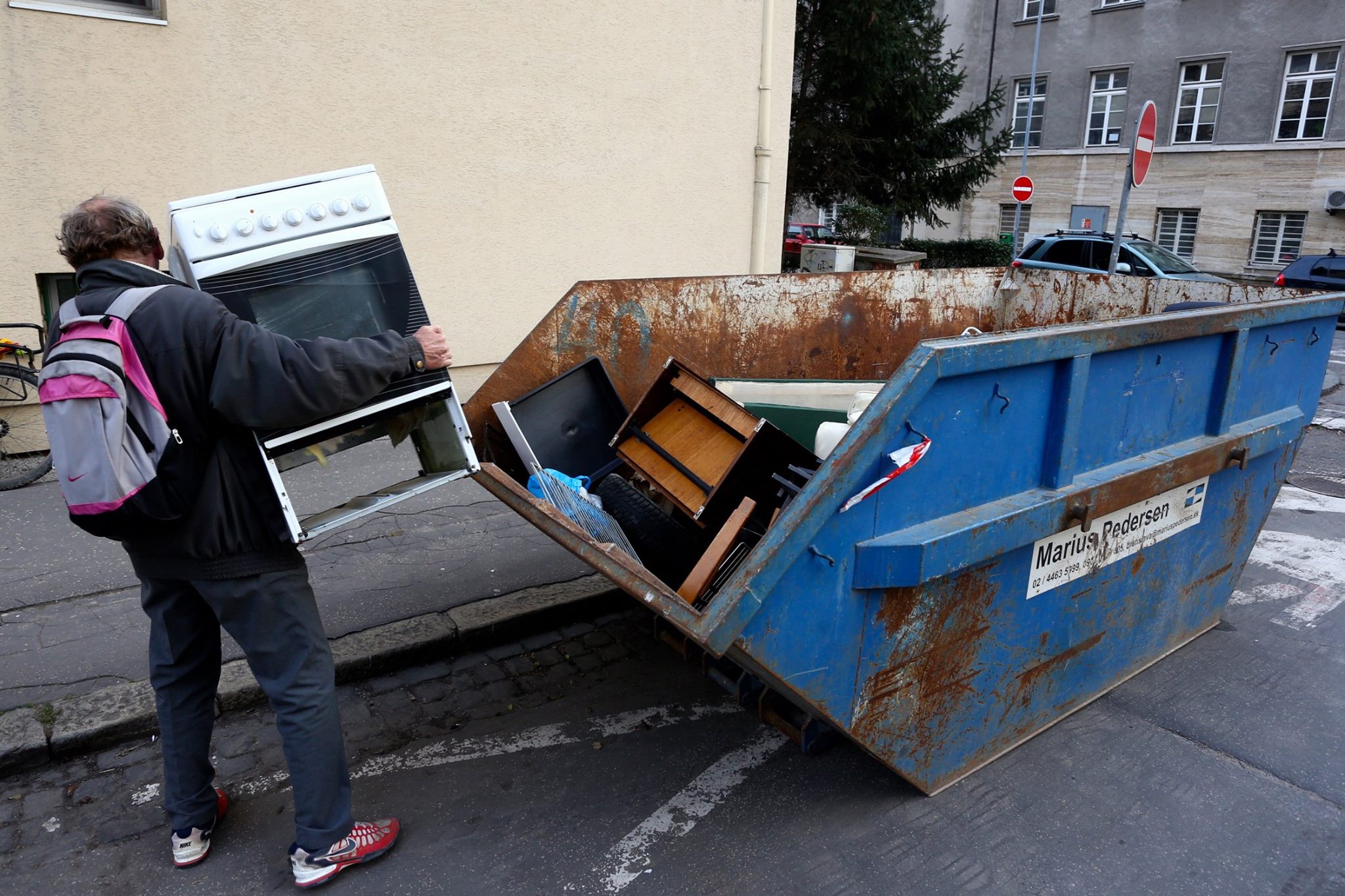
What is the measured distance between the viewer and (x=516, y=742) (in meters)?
3.29

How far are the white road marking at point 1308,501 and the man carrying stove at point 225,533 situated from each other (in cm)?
604

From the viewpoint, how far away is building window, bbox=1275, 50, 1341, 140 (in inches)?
878

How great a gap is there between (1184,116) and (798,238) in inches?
433

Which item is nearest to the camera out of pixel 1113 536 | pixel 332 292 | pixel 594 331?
pixel 332 292

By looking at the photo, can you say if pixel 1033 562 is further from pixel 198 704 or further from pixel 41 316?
pixel 41 316

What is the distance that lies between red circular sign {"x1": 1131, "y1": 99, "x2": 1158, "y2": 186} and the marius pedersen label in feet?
15.6

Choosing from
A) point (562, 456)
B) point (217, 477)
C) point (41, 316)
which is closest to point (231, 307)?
point (217, 477)

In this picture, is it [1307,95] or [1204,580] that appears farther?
[1307,95]

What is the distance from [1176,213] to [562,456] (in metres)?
27.0

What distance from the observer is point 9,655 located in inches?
144

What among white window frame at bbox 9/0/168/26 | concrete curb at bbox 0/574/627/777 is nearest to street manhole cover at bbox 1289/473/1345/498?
concrete curb at bbox 0/574/627/777

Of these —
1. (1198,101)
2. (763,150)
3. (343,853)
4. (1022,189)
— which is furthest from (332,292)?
(1198,101)

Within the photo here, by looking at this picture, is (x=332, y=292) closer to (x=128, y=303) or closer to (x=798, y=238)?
(x=128, y=303)

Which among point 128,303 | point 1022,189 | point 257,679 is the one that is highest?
point 1022,189
